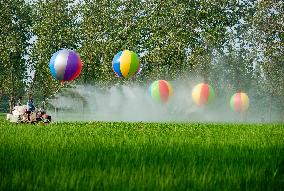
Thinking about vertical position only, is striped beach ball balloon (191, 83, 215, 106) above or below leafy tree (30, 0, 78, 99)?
below

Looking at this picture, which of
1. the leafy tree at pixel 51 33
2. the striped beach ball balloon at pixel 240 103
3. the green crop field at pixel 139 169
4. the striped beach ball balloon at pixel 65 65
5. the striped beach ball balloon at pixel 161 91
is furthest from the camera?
the leafy tree at pixel 51 33

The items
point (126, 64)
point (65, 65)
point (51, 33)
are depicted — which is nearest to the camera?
point (65, 65)

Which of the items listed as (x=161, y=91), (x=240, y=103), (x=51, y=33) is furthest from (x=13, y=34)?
(x=240, y=103)

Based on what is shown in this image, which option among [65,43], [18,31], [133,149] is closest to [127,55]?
[133,149]

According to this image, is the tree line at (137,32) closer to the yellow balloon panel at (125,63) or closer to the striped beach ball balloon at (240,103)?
the striped beach ball balloon at (240,103)

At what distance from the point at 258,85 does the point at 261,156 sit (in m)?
103

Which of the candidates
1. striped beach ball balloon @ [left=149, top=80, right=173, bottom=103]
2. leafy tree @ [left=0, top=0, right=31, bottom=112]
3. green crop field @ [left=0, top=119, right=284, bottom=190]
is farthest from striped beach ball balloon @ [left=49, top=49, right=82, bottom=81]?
leafy tree @ [left=0, top=0, right=31, bottom=112]

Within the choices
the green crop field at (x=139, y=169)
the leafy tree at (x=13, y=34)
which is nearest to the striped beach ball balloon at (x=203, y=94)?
the leafy tree at (x=13, y=34)

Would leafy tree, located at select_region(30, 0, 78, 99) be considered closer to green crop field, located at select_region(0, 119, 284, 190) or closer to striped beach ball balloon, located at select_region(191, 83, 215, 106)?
striped beach ball balloon, located at select_region(191, 83, 215, 106)

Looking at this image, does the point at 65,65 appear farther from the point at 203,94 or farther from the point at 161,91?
the point at 203,94

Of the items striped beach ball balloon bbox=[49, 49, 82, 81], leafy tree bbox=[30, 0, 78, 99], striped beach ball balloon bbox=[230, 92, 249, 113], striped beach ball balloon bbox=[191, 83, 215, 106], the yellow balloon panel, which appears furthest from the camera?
leafy tree bbox=[30, 0, 78, 99]

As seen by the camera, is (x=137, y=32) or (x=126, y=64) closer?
(x=126, y=64)

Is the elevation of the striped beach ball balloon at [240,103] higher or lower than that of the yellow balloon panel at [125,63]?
lower

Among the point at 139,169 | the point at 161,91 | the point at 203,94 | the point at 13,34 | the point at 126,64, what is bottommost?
the point at 139,169
